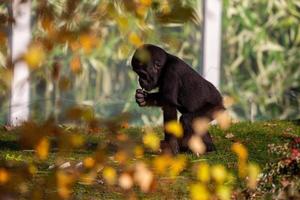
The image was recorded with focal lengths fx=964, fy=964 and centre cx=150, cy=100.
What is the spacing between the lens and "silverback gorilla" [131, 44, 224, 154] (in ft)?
28.0

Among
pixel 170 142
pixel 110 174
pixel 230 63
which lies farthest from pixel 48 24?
pixel 230 63

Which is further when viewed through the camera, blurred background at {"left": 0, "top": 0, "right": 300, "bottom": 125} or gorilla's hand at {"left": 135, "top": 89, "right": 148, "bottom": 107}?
blurred background at {"left": 0, "top": 0, "right": 300, "bottom": 125}

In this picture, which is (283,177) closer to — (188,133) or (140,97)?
(140,97)

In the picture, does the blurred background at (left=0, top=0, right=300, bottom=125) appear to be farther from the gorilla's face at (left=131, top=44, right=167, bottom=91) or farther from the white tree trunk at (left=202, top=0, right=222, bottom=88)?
the gorilla's face at (left=131, top=44, right=167, bottom=91)

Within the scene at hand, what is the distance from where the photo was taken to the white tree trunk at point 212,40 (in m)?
13.4

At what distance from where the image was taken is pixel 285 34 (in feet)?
46.0

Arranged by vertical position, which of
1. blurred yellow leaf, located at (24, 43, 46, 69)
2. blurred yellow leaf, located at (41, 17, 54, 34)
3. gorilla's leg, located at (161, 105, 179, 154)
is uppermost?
blurred yellow leaf, located at (41, 17, 54, 34)

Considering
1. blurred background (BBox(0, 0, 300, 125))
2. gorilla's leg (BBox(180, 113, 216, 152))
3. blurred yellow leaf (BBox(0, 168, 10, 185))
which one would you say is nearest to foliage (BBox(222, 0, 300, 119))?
blurred background (BBox(0, 0, 300, 125))

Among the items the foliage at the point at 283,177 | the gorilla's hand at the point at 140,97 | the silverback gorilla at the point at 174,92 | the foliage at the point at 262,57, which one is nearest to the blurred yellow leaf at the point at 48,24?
the foliage at the point at 283,177

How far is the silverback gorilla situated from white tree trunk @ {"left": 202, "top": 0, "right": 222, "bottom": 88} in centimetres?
401

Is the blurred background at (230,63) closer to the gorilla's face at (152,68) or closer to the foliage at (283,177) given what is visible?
the gorilla's face at (152,68)

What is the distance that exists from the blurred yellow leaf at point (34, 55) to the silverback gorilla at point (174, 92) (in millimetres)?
4603

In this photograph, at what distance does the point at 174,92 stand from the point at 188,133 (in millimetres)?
688

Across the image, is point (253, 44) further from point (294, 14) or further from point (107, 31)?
point (107, 31)
